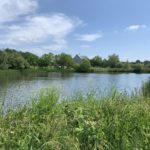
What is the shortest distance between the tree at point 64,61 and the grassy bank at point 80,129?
116171mm

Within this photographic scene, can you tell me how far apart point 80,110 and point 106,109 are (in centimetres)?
58

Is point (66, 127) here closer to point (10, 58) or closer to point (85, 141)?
point (85, 141)

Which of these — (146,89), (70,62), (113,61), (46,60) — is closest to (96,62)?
(113,61)

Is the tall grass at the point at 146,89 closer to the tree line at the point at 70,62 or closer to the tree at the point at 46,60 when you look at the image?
the tree line at the point at 70,62

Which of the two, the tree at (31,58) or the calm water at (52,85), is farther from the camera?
the tree at (31,58)

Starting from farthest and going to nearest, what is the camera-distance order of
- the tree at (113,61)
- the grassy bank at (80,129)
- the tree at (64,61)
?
the tree at (113,61) < the tree at (64,61) < the grassy bank at (80,129)

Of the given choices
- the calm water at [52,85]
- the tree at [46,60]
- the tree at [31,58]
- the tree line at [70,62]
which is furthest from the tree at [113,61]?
the calm water at [52,85]

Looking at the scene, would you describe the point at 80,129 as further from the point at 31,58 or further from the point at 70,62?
the point at 70,62

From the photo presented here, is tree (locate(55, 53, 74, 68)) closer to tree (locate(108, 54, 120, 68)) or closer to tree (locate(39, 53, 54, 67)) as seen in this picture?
tree (locate(39, 53, 54, 67))

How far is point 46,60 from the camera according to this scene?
120 m

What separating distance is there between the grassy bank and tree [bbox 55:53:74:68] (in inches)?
4574

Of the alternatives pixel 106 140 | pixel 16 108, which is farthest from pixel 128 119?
pixel 16 108

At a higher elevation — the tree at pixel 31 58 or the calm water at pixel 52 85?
the tree at pixel 31 58

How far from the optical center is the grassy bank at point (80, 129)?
3996 millimetres
